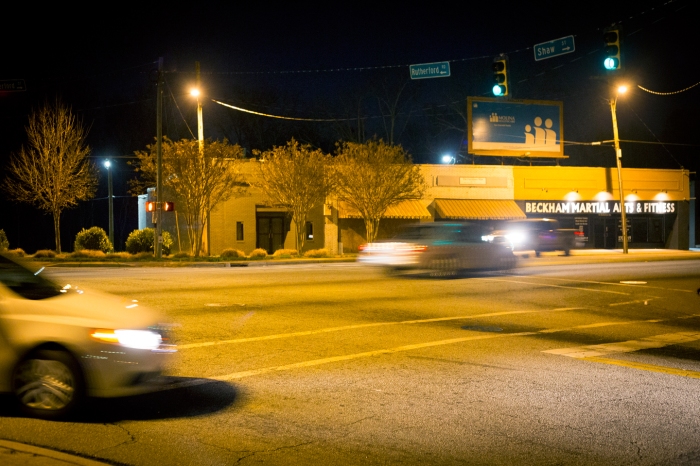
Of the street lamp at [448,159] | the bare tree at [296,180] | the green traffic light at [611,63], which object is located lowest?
the bare tree at [296,180]

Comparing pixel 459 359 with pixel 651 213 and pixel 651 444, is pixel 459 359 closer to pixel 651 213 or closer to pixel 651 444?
pixel 651 444

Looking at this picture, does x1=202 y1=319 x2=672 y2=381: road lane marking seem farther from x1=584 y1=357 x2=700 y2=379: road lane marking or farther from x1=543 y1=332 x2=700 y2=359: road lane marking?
x1=584 y1=357 x2=700 y2=379: road lane marking

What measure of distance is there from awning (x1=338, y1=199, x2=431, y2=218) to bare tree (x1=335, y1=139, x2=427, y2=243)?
5.51ft

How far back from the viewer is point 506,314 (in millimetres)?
14414

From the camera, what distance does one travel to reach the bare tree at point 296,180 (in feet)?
124

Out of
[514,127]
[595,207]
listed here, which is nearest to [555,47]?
[514,127]

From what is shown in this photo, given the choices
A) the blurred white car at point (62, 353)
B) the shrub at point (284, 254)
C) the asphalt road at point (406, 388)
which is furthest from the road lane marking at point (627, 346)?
the shrub at point (284, 254)

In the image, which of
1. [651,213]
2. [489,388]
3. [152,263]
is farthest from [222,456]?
[651,213]

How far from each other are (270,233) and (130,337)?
36512 millimetres

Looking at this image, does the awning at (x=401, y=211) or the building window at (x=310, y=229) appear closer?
the awning at (x=401, y=211)

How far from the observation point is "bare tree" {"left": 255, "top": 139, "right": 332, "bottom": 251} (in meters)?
37.8

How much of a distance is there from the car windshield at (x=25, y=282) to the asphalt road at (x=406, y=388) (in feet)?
3.71

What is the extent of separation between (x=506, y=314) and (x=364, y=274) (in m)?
8.72

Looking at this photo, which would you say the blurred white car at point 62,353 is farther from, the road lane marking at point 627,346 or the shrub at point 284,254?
the shrub at point 284,254
